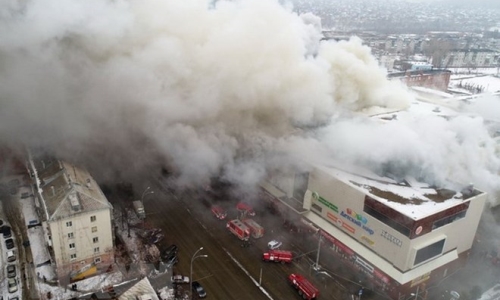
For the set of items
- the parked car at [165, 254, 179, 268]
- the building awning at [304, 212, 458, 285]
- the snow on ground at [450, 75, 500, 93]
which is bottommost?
the parked car at [165, 254, 179, 268]

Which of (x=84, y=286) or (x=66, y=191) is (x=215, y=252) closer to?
(x=84, y=286)

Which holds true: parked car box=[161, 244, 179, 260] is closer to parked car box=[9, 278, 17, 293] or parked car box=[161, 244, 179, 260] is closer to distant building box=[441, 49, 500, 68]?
parked car box=[9, 278, 17, 293]

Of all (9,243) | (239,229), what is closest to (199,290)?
(239,229)

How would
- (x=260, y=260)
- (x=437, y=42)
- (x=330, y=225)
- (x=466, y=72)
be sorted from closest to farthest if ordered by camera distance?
(x=260, y=260) → (x=330, y=225) → (x=466, y=72) → (x=437, y=42)

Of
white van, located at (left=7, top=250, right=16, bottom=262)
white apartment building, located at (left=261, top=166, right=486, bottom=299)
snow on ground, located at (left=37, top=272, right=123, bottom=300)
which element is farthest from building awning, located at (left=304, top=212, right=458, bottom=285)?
white van, located at (left=7, top=250, right=16, bottom=262)

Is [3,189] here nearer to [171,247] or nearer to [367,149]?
[171,247]

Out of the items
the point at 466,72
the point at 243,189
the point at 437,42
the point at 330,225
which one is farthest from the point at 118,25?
the point at 437,42

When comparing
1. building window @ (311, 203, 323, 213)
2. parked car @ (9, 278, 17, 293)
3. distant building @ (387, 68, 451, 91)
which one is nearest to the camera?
parked car @ (9, 278, 17, 293)
